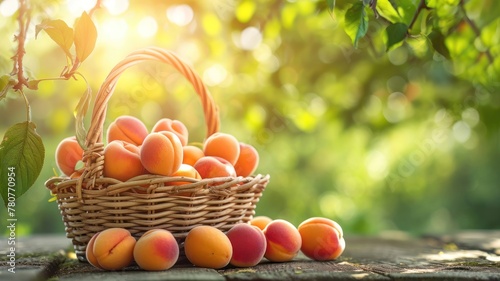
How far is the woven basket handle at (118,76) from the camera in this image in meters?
1.03

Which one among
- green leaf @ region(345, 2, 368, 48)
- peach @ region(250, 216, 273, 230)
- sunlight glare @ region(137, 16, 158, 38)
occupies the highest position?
sunlight glare @ region(137, 16, 158, 38)

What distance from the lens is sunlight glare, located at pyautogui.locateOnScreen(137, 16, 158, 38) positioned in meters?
2.10

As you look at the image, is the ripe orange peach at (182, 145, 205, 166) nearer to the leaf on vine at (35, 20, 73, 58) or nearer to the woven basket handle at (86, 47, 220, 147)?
the woven basket handle at (86, 47, 220, 147)

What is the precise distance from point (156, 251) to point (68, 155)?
321 mm

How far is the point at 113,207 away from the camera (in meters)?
1.05

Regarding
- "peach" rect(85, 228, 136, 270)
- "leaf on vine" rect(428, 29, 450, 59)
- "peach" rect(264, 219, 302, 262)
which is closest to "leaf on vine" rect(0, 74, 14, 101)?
"peach" rect(85, 228, 136, 270)

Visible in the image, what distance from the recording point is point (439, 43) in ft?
3.78

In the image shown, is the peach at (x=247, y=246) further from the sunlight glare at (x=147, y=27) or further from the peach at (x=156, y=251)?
the sunlight glare at (x=147, y=27)

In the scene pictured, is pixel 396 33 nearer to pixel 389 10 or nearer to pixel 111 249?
pixel 389 10

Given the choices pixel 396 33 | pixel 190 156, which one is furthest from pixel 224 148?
pixel 396 33

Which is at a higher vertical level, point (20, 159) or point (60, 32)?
point (60, 32)

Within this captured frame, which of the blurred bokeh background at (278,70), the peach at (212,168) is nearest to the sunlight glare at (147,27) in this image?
the blurred bokeh background at (278,70)

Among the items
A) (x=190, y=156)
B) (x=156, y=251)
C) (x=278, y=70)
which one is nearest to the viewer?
(x=156, y=251)

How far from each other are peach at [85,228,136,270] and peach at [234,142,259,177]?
30 centimetres
